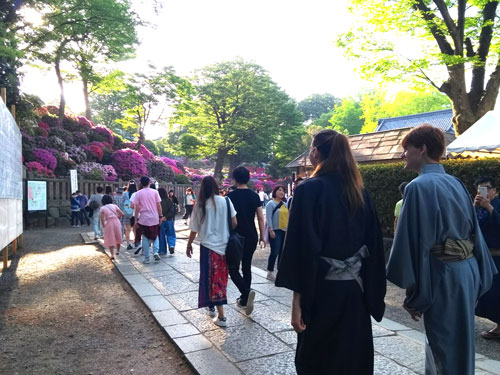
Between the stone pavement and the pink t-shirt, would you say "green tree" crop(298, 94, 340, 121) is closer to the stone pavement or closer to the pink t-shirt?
the pink t-shirt

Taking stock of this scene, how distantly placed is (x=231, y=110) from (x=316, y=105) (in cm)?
2758

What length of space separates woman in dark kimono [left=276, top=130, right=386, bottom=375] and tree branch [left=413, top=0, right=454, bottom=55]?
9416mm

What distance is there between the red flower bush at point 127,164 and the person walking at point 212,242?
58.9ft

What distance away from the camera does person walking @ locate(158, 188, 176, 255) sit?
27.3ft

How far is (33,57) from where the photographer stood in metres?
16.9

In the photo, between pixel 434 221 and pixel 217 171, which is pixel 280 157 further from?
pixel 434 221

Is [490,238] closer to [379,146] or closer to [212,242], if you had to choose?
[212,242]

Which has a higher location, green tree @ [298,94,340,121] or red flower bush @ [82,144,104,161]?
green tree @ [298,94,340,121]

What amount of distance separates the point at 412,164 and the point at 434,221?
0.41 meters

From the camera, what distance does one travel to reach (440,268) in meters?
2.03

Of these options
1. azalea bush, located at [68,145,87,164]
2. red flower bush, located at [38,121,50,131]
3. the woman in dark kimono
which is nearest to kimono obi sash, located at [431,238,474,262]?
the woman in dark kimono

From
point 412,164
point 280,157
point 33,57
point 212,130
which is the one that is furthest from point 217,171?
point 412,164

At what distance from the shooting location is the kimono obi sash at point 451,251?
2020mm

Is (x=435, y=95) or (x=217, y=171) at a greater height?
(x=435, y=95)
